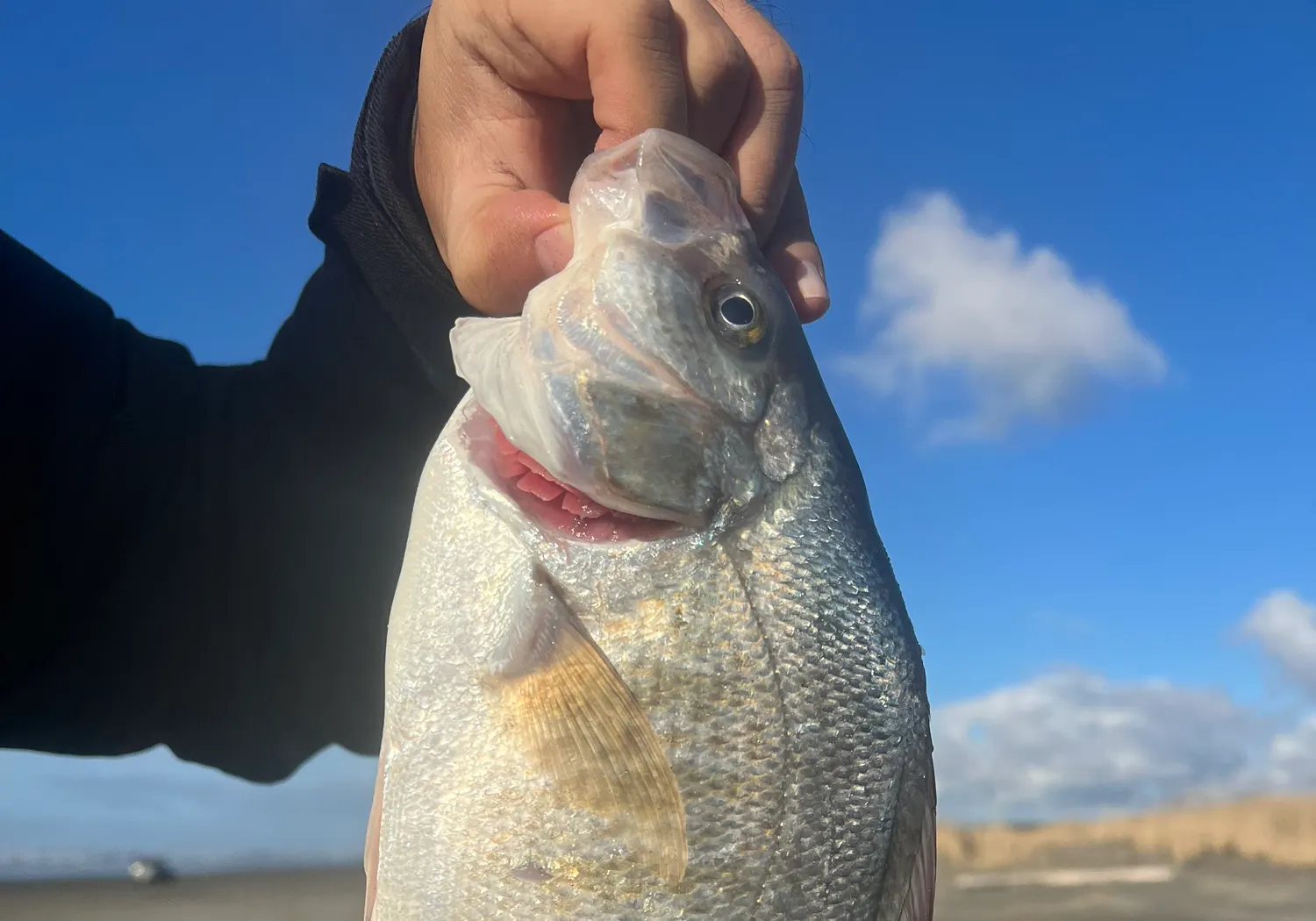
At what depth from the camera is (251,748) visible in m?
4.23

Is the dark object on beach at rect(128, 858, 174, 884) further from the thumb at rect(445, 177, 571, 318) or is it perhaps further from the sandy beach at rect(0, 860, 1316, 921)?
the thumb at rect(445, 177, 571, 318)

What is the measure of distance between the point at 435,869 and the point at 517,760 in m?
0.27

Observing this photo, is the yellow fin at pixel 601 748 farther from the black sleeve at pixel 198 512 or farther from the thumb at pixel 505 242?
the black sleeve at pixel 198 512

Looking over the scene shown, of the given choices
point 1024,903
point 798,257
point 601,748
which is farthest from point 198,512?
point 1024,903

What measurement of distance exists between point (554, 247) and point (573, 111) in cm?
64

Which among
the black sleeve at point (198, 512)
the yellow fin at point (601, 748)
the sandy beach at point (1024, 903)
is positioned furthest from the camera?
the sandy beach at point (1024, 903)

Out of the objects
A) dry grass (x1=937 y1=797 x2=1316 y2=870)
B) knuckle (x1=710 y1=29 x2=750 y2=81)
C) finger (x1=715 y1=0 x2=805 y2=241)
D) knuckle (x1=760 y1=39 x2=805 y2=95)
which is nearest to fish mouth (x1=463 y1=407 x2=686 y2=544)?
finger (x1=715 y1=0 x2=805 y2=241)

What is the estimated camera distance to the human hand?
218cm

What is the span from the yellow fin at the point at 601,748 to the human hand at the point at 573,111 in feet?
3.04

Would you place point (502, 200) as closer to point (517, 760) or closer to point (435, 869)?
point (517, 760)

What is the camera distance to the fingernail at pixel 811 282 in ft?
8.34

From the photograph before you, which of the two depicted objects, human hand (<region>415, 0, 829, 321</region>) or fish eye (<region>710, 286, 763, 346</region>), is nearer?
fish eye (<region>710, 286, 763, 346</region>)

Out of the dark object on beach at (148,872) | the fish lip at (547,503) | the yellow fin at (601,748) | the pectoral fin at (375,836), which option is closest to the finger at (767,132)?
the fish lip at (547,503)

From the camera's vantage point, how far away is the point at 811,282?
2.57 metres
